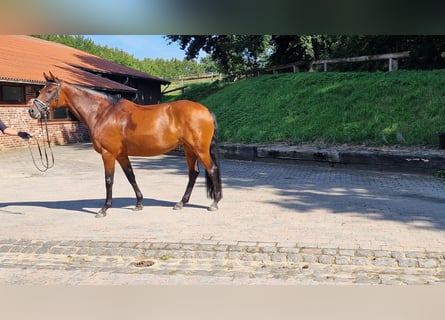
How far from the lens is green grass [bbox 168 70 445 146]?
12.0 meters

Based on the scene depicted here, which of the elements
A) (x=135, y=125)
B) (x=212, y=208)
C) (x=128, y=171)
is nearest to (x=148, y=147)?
(x=135, y=125)

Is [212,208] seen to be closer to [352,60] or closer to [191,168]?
[191,168]

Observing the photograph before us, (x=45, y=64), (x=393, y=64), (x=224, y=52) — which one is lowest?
(x=393, y=64)

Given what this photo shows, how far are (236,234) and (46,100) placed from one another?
3.35m

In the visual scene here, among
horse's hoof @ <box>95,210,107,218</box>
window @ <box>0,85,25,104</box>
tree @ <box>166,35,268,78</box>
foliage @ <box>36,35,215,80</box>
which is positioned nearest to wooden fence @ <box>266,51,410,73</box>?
tree @ <box>166,35,268,78</box>

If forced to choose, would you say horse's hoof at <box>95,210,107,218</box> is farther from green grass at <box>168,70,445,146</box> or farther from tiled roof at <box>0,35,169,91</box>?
tiled roof at <box>0,35,169,91</box>

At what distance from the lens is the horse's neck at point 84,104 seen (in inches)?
247

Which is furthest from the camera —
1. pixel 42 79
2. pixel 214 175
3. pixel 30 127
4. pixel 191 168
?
pixel 30 127

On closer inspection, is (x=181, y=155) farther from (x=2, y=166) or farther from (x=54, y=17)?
(x=54, y=17)

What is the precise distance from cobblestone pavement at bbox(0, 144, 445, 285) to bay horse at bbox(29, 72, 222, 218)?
3.04ft

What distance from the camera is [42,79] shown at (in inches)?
714

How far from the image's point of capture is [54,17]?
205 cm

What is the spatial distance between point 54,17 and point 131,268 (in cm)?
273

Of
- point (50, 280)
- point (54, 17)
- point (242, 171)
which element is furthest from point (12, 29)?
point (242, 171)
